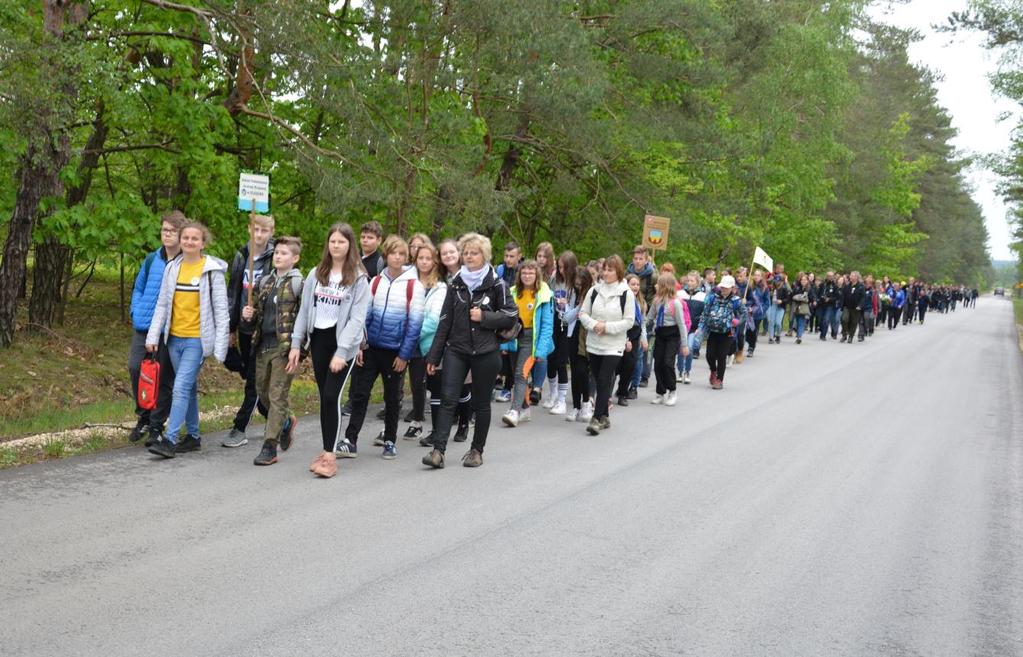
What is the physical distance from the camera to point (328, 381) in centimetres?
715

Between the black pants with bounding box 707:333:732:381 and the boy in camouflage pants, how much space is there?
7987 mm

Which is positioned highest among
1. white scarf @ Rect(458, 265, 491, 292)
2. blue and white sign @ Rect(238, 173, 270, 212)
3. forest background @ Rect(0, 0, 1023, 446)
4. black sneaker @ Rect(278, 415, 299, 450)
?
forest background @ Rect(0, 0, 1023, 446)

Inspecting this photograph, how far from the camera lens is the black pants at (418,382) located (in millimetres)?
8602

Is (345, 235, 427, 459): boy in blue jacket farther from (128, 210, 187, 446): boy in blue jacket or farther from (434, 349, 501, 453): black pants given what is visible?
(128, 210, 187, 446): boy in blue jacket

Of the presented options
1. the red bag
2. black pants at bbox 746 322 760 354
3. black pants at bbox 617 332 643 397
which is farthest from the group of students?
black pants at bbox 746 322 760 354

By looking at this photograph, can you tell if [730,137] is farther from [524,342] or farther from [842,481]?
[842,481]

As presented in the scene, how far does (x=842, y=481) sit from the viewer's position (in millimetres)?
7891

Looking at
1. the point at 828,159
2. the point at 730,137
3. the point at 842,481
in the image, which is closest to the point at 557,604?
the point at 842,481

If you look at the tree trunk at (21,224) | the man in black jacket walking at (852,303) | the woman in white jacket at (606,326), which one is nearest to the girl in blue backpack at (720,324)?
the woman in white jacket at (606,326)

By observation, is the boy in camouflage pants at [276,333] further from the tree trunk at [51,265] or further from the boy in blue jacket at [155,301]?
the tree trunk at [51,265]

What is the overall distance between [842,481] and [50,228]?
37.9 feet

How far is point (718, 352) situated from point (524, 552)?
919 cm

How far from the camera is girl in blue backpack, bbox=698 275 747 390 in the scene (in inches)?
554

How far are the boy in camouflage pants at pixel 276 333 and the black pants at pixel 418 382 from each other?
1.30 m
